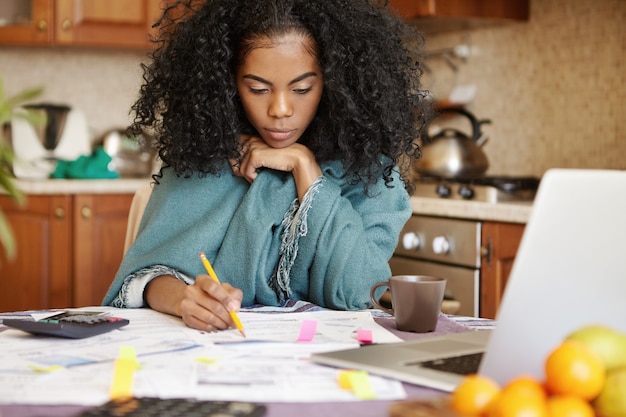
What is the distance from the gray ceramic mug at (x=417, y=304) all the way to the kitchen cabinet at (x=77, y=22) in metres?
2.56

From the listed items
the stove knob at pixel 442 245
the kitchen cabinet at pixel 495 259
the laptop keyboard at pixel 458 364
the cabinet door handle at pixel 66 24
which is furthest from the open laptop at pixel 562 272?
the cabinet door handle at pixel 66 24

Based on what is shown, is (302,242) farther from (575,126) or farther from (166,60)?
(575,126)

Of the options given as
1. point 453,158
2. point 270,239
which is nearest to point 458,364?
point 270,239

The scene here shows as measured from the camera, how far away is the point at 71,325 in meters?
1.16

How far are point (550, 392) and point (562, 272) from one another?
14cm

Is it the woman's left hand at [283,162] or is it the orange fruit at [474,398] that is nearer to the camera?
the orange fruit at [474,398]

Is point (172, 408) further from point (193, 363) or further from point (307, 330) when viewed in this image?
point (307, 330)

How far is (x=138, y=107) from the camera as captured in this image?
70.0 inches

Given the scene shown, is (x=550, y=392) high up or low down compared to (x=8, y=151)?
down

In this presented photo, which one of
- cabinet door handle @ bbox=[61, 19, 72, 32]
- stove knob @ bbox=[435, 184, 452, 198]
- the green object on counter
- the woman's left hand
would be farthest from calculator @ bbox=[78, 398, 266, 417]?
cabinet door handle @ bbox=[61, 19, 72, 32]

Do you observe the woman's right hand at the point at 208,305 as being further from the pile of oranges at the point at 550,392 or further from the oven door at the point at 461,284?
the oven door at the point at 461,284

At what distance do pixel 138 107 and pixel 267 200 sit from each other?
0.35 m

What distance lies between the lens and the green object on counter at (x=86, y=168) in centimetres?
345

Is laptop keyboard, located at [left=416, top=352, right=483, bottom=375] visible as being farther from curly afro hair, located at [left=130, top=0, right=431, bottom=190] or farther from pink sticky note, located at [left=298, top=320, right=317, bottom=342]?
curly afro hair, located at [left=130, top=0, right=431, bottom=190]
